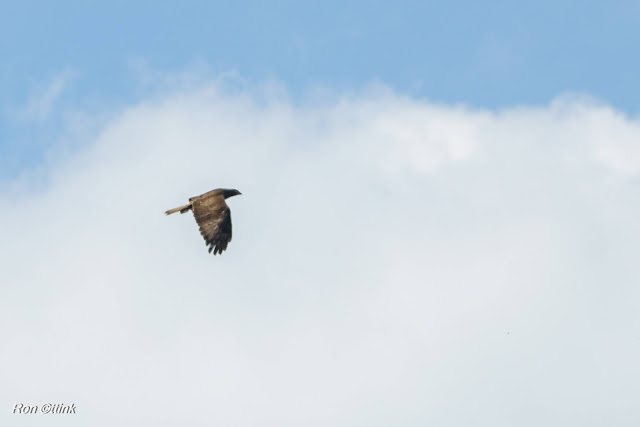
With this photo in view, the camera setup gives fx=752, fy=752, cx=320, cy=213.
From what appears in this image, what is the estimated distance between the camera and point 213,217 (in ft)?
111

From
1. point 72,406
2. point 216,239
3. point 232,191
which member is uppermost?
point 232,191

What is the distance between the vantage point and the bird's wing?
3359cm

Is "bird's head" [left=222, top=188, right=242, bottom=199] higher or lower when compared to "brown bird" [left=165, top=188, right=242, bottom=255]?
higher

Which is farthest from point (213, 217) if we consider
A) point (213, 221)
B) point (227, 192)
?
point (227, 192)

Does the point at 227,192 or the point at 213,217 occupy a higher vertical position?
the point at 227,192

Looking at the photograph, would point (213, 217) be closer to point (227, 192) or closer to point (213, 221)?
point (213, 221)

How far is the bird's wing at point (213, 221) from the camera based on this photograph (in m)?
33.6

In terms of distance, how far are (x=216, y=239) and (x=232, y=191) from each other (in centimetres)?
238

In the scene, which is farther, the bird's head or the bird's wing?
the bird's head

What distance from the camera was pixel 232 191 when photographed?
34.5 meters

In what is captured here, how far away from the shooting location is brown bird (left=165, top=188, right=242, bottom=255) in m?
33.6

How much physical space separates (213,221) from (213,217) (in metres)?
0.18

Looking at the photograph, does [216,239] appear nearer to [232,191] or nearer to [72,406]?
[232,191]

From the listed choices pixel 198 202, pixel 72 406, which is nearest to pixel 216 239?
pixel 198 202
